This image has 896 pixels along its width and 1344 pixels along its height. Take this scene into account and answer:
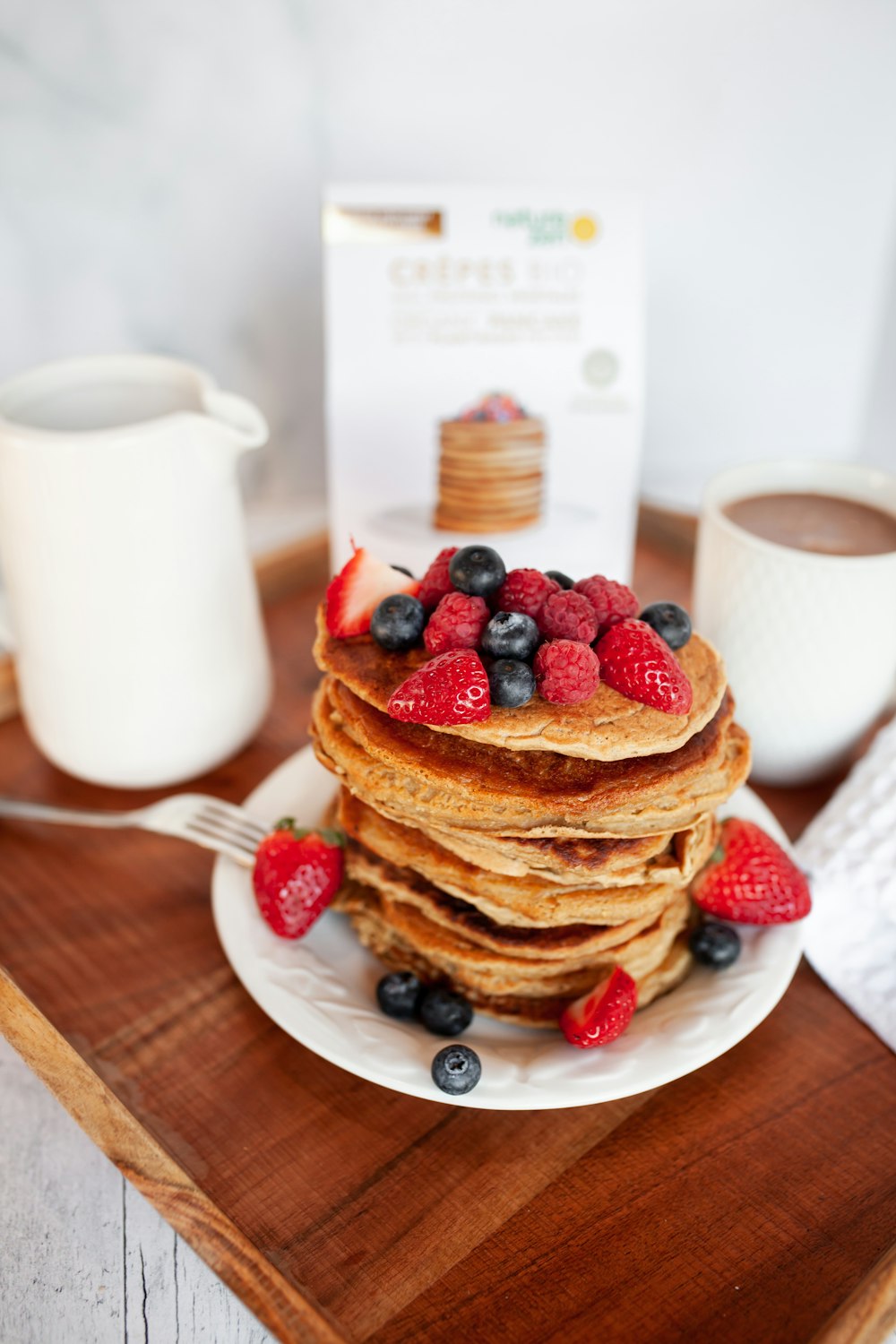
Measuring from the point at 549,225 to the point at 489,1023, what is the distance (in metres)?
1.22

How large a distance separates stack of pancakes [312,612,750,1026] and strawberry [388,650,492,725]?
0.02 meters

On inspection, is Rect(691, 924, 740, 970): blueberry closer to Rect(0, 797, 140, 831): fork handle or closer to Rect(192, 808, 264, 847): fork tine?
Rect(192, 808, 264, 847): fork tine

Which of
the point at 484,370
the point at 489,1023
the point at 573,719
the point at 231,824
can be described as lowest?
the point at 489,1023

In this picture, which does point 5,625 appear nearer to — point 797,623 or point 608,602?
point 608,602

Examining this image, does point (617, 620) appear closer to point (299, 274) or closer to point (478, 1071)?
point (478, 1071)

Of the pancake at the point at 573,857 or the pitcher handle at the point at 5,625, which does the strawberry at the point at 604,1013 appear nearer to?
the pancake at the point at 573,857

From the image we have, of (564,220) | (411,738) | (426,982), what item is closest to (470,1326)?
(426,982)

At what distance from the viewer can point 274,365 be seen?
2102mm

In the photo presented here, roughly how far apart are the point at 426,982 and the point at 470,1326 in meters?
0.35

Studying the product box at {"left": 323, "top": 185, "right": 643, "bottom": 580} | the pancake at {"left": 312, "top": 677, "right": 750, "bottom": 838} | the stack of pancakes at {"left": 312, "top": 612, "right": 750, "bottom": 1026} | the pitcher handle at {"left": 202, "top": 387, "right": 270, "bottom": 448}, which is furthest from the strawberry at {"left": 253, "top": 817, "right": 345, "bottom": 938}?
the product box at {"left": 323, "top": 185, "right": 643, "bottom": 580}

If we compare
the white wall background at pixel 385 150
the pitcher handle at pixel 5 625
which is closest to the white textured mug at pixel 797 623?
the white wall background at pixel 385 150

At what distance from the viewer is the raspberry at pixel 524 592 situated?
1076 mm

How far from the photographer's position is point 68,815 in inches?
55.6

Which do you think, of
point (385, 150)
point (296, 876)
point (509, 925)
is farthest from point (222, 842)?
point (385, 150)
